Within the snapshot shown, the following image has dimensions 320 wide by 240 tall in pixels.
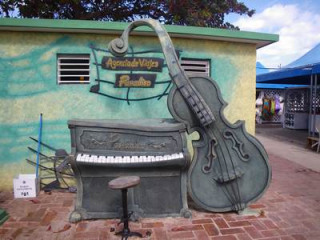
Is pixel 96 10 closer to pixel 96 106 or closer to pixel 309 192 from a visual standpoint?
pixel 96 106

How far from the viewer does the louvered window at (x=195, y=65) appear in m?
5.01

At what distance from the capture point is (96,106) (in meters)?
4.78

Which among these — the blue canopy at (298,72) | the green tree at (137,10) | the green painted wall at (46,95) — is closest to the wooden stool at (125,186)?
the green painted wall at (46,95)

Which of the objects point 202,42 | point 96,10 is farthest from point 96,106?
point 96,10

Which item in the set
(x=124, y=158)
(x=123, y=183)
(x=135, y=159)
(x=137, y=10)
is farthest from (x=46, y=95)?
(x=137, y=10)

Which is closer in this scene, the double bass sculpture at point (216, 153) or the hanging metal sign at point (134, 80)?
the double bass sculpture at point (216, 153)

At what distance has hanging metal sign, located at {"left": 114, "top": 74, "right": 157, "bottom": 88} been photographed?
479cm

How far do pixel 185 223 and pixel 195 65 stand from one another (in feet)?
10.2

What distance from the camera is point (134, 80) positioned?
4.82 meters

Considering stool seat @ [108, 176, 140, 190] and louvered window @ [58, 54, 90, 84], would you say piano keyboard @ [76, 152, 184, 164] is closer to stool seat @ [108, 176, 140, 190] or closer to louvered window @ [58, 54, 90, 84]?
stool seat @ [108, 176, 140, 190]

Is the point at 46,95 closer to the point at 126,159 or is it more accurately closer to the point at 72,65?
the point at 72,65

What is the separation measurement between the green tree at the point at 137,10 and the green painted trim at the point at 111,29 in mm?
4153

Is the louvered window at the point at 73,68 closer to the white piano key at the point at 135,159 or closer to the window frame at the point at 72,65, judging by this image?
the window frame at the point at 72,65

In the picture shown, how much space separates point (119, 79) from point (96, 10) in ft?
20.5
